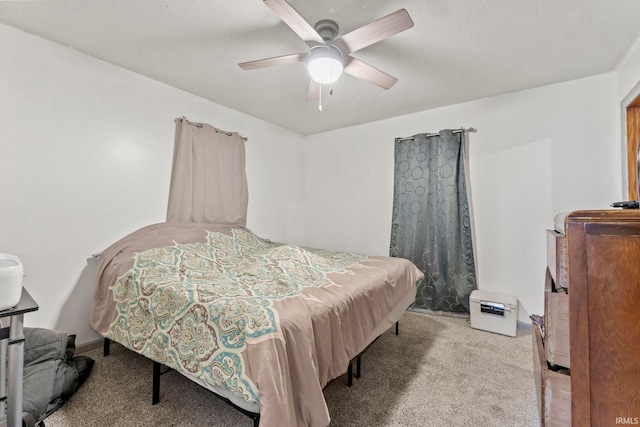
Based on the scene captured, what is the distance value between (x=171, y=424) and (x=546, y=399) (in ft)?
5.66

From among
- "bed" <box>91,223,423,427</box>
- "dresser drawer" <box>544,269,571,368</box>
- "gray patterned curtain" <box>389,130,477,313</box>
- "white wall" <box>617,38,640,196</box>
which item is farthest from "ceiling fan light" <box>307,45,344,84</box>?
"white wall" <box>617,38,640,196</box>

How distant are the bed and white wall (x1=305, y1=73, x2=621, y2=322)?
1161 mm

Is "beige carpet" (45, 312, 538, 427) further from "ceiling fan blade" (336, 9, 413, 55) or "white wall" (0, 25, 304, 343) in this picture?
"ceiling fan blade" (336, 9, 413, 55)

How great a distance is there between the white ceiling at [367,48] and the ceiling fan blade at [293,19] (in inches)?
7.7

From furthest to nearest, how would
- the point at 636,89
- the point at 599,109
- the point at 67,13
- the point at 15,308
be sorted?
the point at 599,109
the point at 636,89
the point at 67,13
the point at 15,308

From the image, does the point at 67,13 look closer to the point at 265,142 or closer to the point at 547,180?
the point at 265,142

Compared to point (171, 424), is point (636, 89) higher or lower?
higher

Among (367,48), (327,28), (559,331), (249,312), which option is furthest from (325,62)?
(559,331)

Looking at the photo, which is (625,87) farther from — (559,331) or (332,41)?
(559,331)

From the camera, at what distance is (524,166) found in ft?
9.12

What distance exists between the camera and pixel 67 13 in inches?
70.1

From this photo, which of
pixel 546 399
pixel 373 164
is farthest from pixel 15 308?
pixel 373 164

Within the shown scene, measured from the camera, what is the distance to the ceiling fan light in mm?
1688

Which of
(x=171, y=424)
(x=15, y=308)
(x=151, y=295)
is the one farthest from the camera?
(x=151, y=295)
